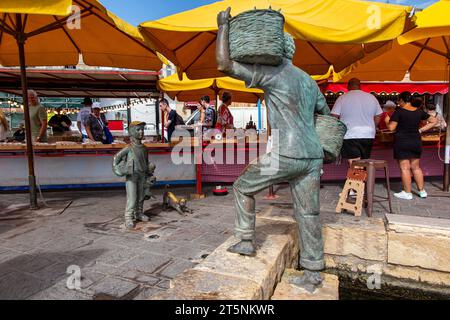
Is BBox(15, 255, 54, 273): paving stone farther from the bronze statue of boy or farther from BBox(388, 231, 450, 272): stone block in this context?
BBox(388, 231, 450, 272): stone block

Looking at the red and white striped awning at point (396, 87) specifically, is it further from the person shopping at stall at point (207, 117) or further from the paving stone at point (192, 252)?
the paving stone at point (192, 252)

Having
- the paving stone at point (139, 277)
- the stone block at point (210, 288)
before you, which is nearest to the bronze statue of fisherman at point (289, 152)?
Answer: the stone block at point (210, 288)

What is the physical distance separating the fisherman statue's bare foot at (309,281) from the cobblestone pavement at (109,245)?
1021 mm

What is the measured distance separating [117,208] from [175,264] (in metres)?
2.42

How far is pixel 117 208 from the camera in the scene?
4.95m

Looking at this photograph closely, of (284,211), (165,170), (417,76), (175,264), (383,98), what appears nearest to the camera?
(175,264)

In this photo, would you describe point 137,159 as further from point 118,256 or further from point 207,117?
point 207,117

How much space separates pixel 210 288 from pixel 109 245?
186 centimetres

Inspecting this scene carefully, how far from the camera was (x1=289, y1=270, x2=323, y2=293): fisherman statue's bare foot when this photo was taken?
2.31m

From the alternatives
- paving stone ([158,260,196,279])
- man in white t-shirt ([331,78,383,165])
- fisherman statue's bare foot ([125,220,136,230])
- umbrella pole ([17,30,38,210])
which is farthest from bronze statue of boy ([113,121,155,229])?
man in white t-shirt ([331,78,383,165])

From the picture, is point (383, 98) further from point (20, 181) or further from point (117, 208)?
point (20, 181)

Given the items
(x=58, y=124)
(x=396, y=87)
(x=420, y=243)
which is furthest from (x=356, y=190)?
(x=396, y=87)

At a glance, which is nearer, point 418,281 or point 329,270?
point 418,281
